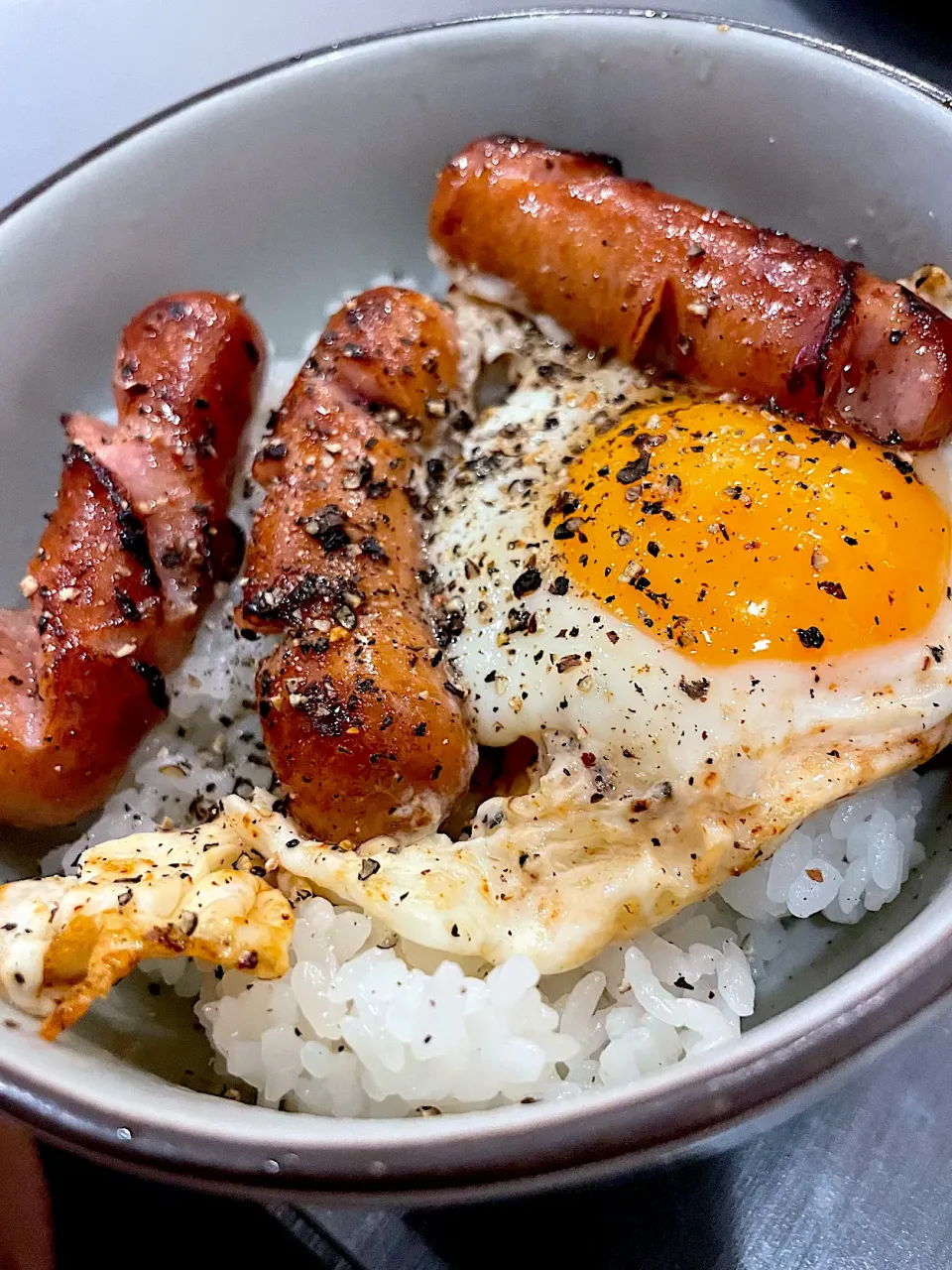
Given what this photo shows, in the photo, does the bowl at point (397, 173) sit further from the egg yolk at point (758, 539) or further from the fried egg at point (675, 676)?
Answer: the egg yolk at point (758, 539)

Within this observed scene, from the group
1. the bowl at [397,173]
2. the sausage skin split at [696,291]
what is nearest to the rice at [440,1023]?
the bowl at [397,173]

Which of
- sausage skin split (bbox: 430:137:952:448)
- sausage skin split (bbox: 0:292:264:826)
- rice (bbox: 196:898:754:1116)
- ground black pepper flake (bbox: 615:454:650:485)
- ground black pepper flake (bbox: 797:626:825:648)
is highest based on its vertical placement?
sausage skin split (bbox: 430:137:952:448)

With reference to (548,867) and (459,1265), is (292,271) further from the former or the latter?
(459,1265)

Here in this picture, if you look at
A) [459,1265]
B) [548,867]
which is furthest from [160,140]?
[459,1265]

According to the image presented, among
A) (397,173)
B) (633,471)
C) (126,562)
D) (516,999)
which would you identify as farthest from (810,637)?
(397,173)

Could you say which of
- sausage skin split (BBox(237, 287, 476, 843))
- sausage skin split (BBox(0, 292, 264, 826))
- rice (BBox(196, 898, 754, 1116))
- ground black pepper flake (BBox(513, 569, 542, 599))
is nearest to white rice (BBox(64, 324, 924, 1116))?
rice (BBox(196, 898, 754, 1116))

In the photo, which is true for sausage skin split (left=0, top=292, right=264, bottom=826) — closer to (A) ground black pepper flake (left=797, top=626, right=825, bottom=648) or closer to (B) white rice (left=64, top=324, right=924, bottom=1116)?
(B) white rice (left=64, top=324, right=924, bottom=1116)
